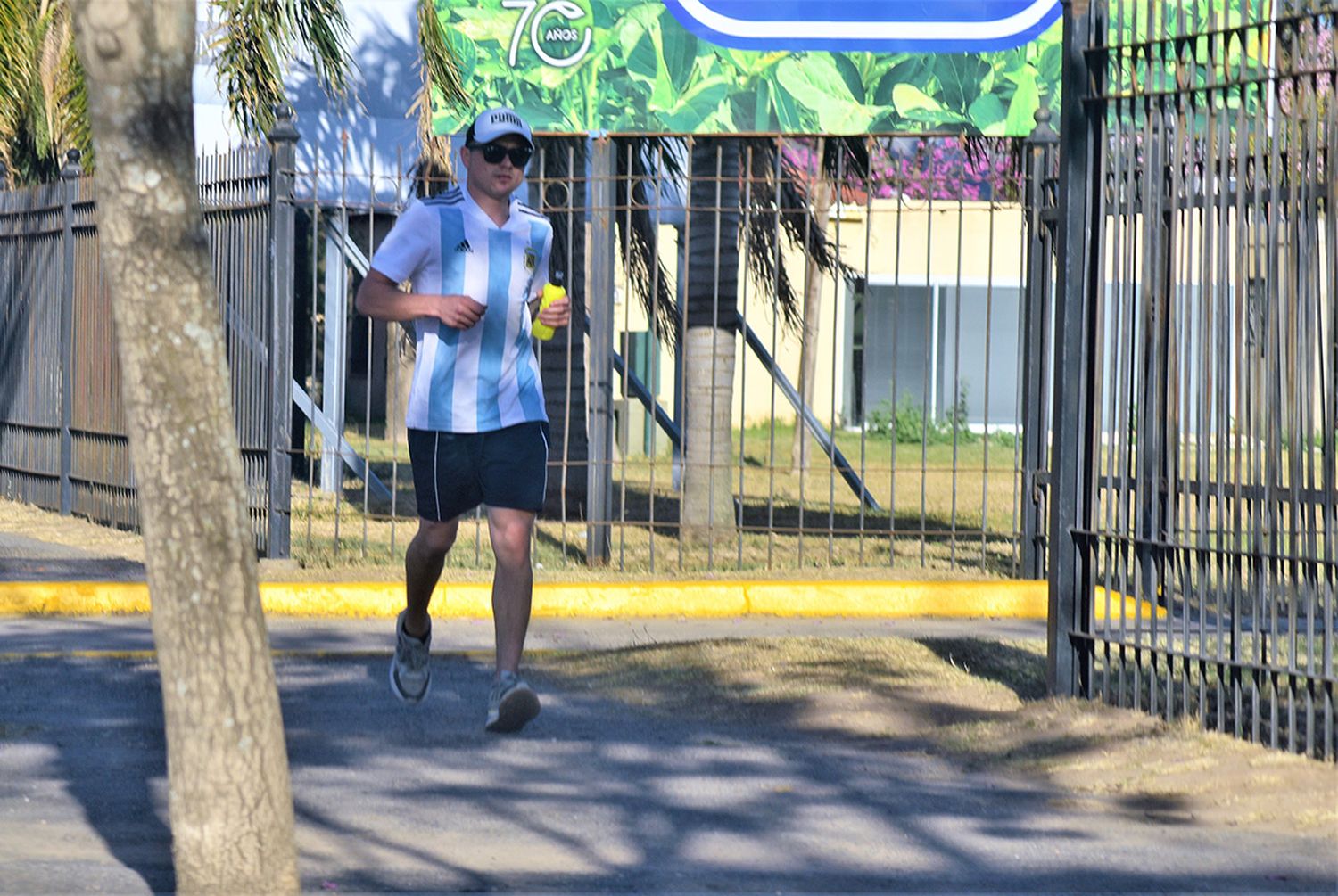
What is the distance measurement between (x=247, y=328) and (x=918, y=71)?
4.07 m

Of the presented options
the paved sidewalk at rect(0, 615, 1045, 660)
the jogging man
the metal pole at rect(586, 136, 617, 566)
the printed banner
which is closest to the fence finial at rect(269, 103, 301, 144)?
the printed banner

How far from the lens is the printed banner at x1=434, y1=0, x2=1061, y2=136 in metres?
10.1

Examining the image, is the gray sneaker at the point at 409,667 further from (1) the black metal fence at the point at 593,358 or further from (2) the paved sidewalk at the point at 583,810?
(1) the black metal fence at the point at 593,358

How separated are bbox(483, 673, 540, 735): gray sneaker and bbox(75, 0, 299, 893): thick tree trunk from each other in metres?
2.48

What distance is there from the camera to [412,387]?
596 centimetres

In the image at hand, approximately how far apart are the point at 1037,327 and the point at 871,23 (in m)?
2.07

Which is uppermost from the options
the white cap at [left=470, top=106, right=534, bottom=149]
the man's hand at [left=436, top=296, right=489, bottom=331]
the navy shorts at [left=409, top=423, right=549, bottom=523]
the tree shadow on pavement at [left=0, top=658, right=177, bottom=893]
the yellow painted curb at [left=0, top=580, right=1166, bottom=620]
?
the white cap at [left=470, top=106, right=534, bottom=149]

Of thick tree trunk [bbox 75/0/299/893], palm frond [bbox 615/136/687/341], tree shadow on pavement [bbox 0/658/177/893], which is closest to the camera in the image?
thick tree trunk [bbox 75/0/299/893]

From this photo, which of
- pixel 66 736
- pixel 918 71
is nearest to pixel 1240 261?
pixel 66 736

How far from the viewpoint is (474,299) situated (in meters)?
5.77

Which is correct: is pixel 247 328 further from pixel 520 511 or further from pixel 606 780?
pixel 606 780

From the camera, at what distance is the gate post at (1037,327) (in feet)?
30.5

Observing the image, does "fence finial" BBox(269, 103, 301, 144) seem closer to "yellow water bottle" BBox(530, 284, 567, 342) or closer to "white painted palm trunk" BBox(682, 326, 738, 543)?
"white painted palm trunk" BBox(682, 326, 738, 543)

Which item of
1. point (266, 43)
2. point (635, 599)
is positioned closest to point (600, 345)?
point (635, 599)
